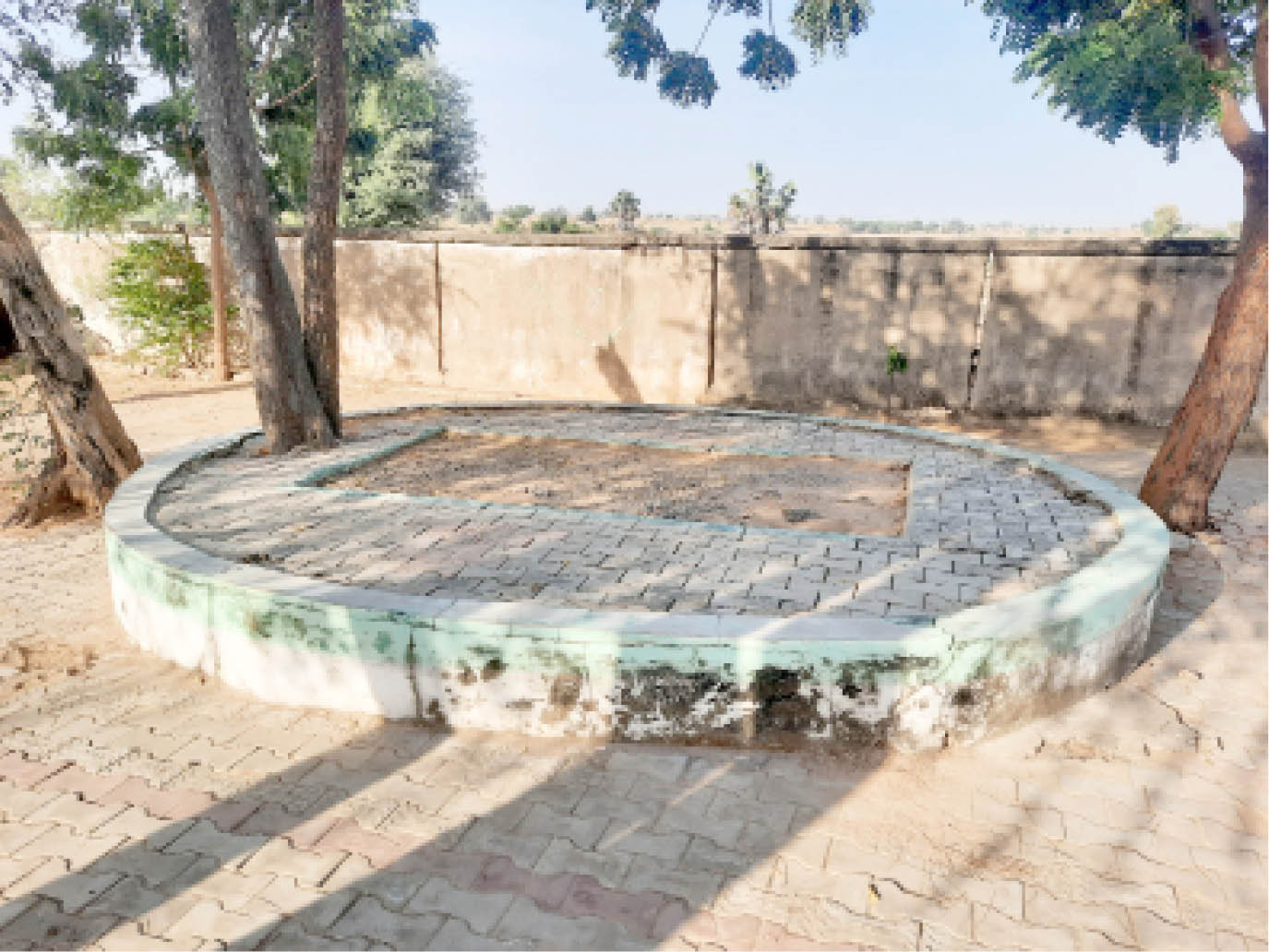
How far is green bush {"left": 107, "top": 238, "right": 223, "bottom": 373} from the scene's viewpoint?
13750mm

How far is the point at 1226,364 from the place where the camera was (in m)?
6.32

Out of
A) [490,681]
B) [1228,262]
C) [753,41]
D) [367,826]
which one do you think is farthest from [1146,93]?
[367,826]

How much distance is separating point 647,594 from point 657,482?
96.4 inches

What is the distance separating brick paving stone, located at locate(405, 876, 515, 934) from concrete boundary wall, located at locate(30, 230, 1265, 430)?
885 cm

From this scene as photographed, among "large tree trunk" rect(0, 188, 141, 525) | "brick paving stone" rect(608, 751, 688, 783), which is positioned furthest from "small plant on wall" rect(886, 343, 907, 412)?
"large tree trunk" rect(0, 188, 141, 525)

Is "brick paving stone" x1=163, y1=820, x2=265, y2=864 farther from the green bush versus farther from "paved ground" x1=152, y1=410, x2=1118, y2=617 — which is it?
the green bush

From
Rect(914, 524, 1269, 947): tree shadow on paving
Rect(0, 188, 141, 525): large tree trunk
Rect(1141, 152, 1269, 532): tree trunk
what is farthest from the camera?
Rect(0, 188, 141, 525): large tree trunk

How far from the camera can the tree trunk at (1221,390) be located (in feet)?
20.3

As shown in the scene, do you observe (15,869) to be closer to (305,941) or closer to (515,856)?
(305,941)

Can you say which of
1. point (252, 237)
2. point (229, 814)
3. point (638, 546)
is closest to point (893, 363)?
point (638, 546)

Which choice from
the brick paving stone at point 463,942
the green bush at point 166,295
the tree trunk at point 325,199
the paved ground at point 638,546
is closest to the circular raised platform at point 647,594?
the paved ground at point 638,546

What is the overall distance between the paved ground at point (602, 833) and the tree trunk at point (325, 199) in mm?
3602

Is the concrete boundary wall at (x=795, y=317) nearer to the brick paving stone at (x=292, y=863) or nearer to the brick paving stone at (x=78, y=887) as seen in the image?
the brick paving stone at (x=292, y=863)

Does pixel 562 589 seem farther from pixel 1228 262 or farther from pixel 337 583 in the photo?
pixel 1228 262
